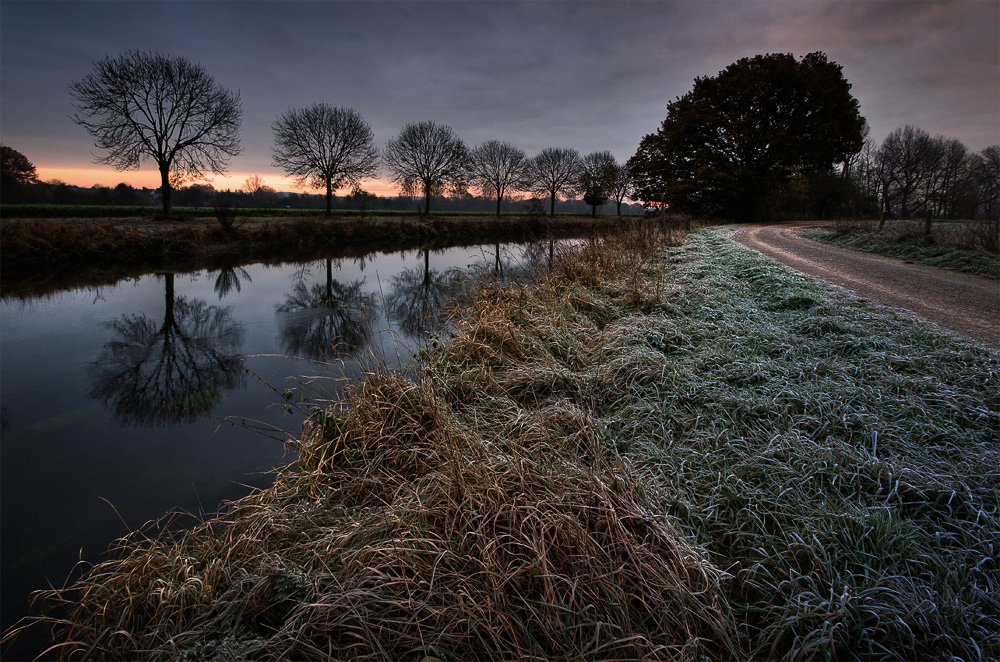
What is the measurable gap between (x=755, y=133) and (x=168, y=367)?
1248 inches

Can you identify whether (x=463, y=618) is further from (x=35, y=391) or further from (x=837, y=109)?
(x=837, y=109)

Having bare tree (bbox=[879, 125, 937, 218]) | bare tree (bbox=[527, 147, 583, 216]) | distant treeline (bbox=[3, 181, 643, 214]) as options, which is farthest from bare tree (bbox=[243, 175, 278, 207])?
bare tree (bbox=[879, 125, 937, 218])

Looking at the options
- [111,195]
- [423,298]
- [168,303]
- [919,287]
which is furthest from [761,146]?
[111,195]

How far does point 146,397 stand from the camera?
521 centimetres

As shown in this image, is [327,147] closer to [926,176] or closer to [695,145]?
[695,145]

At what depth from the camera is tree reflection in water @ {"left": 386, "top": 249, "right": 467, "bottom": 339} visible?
737cm

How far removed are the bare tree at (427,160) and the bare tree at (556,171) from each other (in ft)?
58.4

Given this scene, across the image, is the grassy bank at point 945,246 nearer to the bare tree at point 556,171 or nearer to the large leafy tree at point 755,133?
the large leafy tree at point 755,133

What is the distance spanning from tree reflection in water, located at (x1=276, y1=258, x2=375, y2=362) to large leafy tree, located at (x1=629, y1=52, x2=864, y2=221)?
23.9m

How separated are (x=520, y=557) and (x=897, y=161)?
5780 cm

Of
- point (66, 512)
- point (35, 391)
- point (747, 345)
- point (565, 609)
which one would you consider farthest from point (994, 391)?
point (35, 391)

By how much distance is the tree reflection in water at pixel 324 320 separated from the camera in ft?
22.4

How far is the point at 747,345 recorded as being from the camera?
4.28 metres

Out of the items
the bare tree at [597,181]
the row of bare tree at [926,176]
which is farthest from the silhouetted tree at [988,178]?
the bare tree at [597,181]
